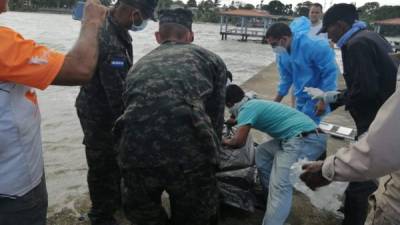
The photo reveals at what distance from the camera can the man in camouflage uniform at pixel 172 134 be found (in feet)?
7.59

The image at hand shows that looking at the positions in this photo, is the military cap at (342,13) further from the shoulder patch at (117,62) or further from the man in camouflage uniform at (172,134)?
the shoulder patch at (117,62)

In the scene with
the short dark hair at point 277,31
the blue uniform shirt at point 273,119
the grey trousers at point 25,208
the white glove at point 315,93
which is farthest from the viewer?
the short dark hair at point 277,31

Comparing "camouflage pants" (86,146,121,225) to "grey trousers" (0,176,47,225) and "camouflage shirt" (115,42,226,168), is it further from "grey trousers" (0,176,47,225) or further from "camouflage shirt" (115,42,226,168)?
"grey trousers" (0,176,47,225)

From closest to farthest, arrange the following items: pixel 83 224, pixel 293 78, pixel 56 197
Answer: pixel 83 224 → pixel 56 197 → pixel 293 78

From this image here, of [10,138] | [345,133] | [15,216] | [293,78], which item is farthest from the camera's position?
[345,133]

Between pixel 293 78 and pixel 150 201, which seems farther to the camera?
pixel 293 78

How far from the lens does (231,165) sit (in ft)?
11.2

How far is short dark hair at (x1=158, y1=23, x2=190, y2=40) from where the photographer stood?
262cm

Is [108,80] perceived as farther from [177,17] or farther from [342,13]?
[342,13]

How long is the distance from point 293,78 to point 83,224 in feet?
9.45

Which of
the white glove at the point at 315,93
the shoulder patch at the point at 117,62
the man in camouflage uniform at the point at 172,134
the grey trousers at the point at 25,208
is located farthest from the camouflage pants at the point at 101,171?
the white glove at the point at 315,93

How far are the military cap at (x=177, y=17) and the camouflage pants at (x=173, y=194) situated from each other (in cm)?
99

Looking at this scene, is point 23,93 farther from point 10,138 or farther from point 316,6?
point 316,6

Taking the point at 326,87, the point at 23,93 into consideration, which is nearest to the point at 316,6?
the point at 326,87
